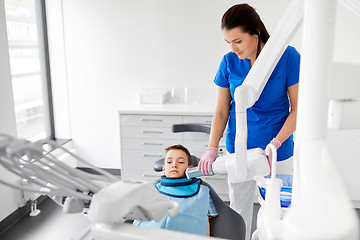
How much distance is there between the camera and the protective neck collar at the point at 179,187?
5.68ft

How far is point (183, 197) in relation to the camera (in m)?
1.72

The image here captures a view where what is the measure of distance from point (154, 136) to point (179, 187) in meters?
1.53

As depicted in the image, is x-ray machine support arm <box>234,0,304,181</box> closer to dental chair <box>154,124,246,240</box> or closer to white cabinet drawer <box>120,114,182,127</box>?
dental chair <box>154,124,246,240</box>

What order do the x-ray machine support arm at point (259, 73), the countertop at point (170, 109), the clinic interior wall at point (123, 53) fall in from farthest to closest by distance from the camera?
the clinic interior wall at point (123, 53)
the countertop at point (170, 109)
the x-ray machine support arm at point (259, 73)

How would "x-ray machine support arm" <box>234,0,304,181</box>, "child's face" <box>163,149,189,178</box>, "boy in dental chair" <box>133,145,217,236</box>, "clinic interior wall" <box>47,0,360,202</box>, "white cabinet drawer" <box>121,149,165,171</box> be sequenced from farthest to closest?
"clinic interior wall" <box>47,0,360,202</box> < "white cabinet drawer" <box>121,149,165,171</box> < "child's face" <box>163,149,189,178</box> < "boy in dental chair" <box>133,145,217,236</box> < "x-ray machine support arm" <box>234,0,304,181</box>

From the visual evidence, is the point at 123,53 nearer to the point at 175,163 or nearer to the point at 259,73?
the point at 175,163

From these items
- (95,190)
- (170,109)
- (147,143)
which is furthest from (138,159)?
(95,190)

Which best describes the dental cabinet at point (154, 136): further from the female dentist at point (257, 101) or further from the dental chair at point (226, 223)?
the dental chair at point (226, 223)

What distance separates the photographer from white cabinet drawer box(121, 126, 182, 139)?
3.24 m

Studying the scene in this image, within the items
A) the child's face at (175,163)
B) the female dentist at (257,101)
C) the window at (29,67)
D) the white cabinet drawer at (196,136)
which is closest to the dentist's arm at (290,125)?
the female dentist at (257,101)

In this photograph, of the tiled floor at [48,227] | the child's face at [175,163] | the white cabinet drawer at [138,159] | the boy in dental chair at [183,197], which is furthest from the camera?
the white cabinet drawer at [138,159]

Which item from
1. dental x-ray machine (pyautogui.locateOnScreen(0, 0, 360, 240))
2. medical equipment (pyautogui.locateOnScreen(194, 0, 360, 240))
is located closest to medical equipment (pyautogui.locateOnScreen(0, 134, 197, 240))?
dental x-ray machine (pyautogui.locateOnScreen(0, 0, 360, 240))

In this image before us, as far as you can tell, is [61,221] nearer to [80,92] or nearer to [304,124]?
[80,92]

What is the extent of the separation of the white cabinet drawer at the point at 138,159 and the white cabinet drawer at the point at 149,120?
0.27 m
